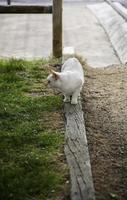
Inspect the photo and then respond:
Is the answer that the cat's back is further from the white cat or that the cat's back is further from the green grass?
the green grass

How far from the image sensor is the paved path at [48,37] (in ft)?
35.9

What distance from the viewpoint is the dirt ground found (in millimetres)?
3600

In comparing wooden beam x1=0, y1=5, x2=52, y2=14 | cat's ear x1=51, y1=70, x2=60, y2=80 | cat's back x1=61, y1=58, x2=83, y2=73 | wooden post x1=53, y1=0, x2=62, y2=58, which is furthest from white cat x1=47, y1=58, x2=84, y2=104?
wooden beam x1=0, y1=5, x2=52, y2=14

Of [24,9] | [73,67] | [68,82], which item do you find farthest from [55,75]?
[24,9]

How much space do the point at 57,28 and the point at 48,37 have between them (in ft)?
17.1

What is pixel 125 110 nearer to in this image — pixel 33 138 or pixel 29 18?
pixel 33 138

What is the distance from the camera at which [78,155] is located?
391 centimetres

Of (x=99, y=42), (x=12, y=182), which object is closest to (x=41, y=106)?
(x=12, y=182)

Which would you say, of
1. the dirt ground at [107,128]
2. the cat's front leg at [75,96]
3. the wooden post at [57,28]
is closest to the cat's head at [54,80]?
the cat's front leg at [75,96]

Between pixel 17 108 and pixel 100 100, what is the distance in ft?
3.37

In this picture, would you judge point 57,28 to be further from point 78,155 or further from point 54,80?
point 78,155

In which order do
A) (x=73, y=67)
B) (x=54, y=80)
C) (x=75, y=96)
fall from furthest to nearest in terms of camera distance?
(x=73, y=67) → (x=75, y=96) → (x=54, y=80)

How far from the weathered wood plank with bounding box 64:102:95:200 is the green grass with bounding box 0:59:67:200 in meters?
0.09

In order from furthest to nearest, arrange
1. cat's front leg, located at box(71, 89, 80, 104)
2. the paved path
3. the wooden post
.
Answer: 1. the paved path
2. the wooden post
3. cat's front leg, located at box(71, 89, 80, 104)
